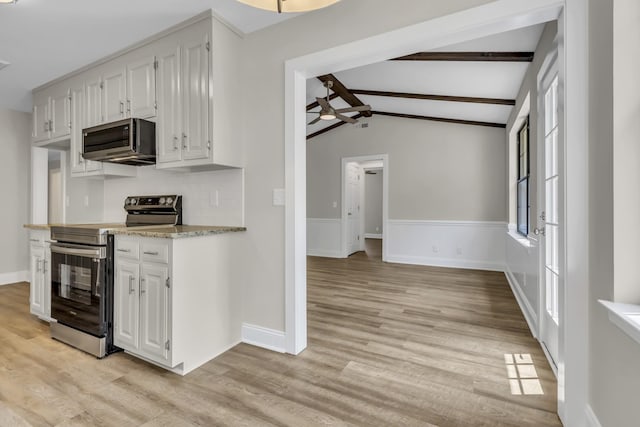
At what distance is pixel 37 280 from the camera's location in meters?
3.00

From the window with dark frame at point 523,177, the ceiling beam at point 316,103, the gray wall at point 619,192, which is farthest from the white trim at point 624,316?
the ceiling beam at point 316,103

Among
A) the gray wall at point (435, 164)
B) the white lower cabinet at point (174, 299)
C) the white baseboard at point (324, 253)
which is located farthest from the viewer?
the white baseboard at point (324, 253)

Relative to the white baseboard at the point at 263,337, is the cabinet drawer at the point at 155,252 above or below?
above

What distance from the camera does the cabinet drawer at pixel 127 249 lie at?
85.5 inches

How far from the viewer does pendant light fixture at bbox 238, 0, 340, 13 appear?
1.31 metres

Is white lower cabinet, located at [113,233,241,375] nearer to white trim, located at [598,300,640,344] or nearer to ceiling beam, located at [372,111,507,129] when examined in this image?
white trim, located at [598,300,640,344]

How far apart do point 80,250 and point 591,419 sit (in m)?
3.24

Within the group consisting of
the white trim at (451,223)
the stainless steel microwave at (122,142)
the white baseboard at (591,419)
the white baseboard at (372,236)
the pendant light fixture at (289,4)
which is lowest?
the white baseboard at (591,419)

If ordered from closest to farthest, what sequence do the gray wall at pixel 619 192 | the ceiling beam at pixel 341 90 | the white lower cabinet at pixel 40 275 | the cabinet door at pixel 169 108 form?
the gray wall at pixel 619 192 → the cabinet door at pixel 169 108 → the white lower cabinet at pixel 40 275 → the ceiling beam at pixel 341 90

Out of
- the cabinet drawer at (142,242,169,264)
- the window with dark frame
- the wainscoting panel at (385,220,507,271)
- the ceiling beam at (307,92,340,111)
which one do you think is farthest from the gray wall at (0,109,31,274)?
the window with dark frame

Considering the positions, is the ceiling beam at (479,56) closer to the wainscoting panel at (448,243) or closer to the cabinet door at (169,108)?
the cabinet door at (169,108)

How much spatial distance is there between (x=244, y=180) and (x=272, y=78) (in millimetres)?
823

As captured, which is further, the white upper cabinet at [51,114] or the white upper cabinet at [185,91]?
the white upper cabinet at [51,114]

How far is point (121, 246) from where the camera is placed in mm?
2264
